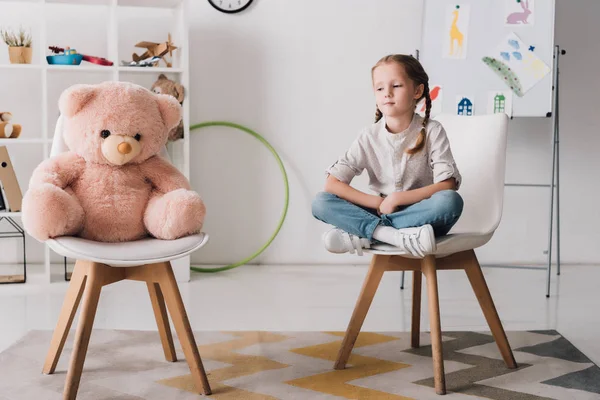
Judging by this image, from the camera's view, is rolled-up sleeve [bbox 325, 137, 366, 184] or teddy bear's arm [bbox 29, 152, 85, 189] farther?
rolled-up sleeve [bbox 325, 137, 366, 184]

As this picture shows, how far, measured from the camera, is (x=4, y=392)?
1.96 m

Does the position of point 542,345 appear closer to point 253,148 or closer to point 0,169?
point 253,148

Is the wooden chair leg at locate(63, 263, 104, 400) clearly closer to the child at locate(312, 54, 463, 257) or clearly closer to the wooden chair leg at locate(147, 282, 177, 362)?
the wooden chair leg at locate(147, 282, 177, 362)

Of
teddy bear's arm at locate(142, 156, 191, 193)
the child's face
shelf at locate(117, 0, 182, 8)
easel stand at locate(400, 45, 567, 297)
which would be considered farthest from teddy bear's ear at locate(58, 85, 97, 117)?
easel stand at locate(400, 45, 567, 297)

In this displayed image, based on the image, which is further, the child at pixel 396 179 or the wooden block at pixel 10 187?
the wooden block at pixel 10 187

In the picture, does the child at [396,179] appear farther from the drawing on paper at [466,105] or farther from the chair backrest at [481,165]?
the drawing on paper at [466,105]

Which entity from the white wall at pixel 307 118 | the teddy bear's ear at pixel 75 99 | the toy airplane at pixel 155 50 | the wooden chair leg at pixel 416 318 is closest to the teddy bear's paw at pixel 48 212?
the teddy bear's ear at pixel 75 99

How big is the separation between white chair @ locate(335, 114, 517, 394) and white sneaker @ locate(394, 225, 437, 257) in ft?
0.17

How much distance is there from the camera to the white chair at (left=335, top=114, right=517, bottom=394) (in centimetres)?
205

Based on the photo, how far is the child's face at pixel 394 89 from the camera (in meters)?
2.14

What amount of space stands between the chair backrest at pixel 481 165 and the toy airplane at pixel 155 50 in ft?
4.98

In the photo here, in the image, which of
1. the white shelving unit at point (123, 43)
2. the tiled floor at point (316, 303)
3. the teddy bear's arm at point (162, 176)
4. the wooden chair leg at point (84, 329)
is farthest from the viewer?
the white shelving unit at point (123, 43)

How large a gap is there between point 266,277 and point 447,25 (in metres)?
1.39

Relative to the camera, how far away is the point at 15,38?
3436 millimetres
